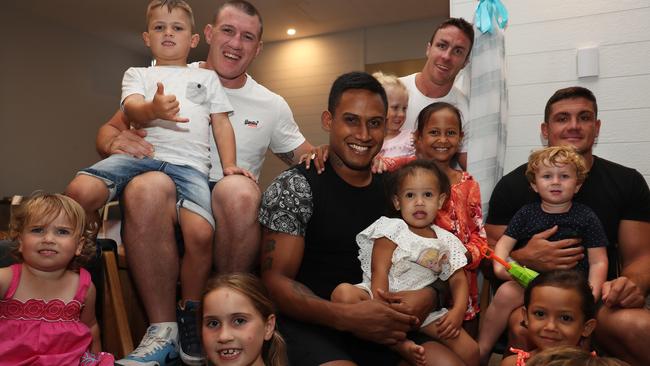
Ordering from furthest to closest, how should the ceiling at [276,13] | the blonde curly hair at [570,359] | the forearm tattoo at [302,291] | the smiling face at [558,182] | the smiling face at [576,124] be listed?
the ceiling at [276,13] → the smiling face at [576,124] → the smiling face at [558,182] → the forearm tattoo at [302,291] → the blonde curly hair at [570,359]

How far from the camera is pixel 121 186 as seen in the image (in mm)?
1937

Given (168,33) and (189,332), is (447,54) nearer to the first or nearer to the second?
(168,33)

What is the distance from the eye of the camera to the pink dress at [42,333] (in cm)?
155

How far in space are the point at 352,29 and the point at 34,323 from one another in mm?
6351

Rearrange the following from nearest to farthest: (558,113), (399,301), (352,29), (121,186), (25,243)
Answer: (25,243) < (399,301) < (121,186) < (558,113) < (352,29)

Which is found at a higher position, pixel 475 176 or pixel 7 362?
pixel 475 176

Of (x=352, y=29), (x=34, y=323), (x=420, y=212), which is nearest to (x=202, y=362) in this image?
(x=34, y=323)

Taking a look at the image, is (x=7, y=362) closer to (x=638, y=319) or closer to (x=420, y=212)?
(x=420, y=212)

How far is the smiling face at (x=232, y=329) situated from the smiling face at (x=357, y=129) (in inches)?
26.4

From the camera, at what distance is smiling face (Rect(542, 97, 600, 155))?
231 centimetres

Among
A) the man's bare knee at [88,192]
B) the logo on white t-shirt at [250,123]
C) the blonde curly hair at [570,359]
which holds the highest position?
the logo on white t-shirt at [250,123]

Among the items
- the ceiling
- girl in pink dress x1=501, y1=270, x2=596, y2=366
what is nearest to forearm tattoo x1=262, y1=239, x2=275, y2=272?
girl in pink dress x1=501, y1=270, x2=596, y2=366

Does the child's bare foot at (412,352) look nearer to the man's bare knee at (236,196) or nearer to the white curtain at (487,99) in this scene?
the man's bare knee at (236,196)

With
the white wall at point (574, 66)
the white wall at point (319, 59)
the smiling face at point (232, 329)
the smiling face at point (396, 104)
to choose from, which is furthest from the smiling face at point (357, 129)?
the white wall at point (319, 59)
